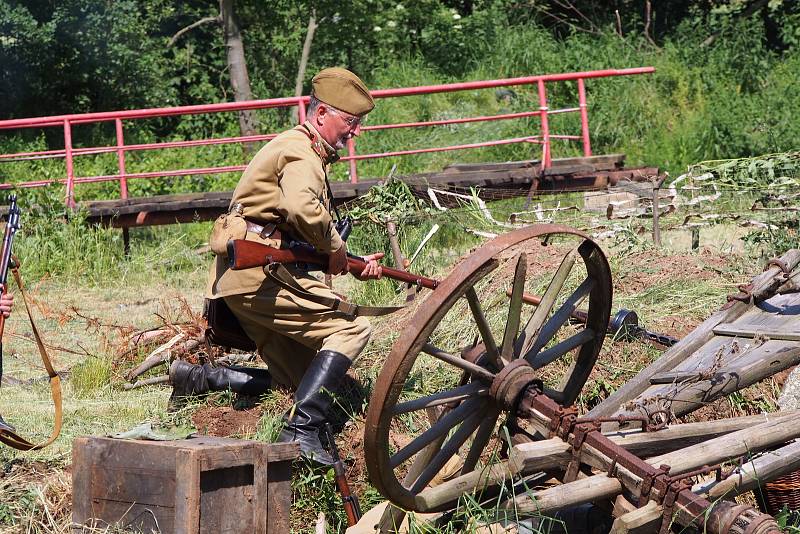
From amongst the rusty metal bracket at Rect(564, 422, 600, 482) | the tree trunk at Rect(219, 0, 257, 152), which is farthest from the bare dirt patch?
the tree trunk at Rect(219, 0, 257, 152)

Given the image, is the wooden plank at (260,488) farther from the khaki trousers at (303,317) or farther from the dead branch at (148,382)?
the dead branch at (148,382)

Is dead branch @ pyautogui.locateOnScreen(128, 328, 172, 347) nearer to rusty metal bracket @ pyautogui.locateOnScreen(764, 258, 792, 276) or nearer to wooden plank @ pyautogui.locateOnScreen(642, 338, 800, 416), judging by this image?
wooden plank @ pyautogui.locateOnScreen(642, 338, 800, 416)

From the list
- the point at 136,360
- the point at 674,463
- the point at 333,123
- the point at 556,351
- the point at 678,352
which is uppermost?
the point at 333,123

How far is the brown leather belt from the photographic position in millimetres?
5039

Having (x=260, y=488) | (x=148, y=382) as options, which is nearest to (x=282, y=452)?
(x=260, y=488)

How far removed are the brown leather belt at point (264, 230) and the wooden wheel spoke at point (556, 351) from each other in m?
1.30

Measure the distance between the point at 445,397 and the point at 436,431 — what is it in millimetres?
144

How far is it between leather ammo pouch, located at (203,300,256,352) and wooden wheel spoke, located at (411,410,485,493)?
1.36m

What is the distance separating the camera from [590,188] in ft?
36.7

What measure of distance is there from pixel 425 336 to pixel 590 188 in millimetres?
7510

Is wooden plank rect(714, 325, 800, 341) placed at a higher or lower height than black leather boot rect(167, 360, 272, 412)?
higher

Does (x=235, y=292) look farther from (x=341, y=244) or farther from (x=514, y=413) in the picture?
(x=514, y=413)

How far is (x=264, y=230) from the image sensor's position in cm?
505

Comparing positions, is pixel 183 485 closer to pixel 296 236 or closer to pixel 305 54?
pixel 296 236
